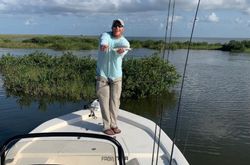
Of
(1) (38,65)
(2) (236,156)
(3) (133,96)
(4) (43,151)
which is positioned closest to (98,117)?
(4) (43,151)

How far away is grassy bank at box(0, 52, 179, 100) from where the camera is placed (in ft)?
50.2

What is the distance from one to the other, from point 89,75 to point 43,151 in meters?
12.6

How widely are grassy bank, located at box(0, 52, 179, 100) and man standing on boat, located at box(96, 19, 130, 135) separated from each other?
305 inches

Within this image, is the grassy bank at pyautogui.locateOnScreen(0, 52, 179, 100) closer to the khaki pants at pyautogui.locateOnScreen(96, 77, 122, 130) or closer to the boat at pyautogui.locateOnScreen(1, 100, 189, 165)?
the khaki pants at pyautogui.locateOnScreen(96, 77, 122, 130)

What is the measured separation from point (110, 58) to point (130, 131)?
1228 mm

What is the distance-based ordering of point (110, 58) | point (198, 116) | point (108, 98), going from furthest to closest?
1. point (198, 116)
2. point (108, 98)
3. point (110, 58)

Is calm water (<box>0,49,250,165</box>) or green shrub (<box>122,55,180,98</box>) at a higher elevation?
green shrub (<box>122,55,180,98</box>)

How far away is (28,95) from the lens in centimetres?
1616

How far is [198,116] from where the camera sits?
12805 millimetres

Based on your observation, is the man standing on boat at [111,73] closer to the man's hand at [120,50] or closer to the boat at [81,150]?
the man's hand at [120,50]

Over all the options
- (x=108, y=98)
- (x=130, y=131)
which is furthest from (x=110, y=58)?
(x=130, y=131)

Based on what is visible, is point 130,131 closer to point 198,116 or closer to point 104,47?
point 104,47

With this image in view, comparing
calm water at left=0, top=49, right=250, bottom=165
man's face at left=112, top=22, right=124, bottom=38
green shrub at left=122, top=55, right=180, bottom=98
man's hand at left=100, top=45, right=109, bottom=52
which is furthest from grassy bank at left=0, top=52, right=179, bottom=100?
man's hand at left=100, top=45, right=109, bottom=52

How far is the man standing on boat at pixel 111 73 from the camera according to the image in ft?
20.2
